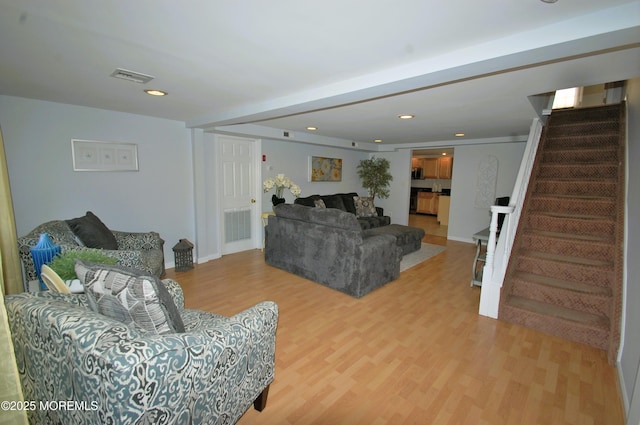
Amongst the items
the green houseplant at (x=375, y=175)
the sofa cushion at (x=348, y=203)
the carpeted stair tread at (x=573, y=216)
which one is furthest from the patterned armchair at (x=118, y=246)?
the green houseplant at (x=375, y=175)

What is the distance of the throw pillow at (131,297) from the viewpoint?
116 centimetres

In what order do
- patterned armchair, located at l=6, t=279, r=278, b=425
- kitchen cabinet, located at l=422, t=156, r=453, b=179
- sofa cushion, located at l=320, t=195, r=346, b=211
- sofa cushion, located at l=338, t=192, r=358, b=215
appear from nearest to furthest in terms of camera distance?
patterned armchair, located at l=6, t=279, r=278, b=425, sofa cushion, located at l=320, t=195, r=346, b=211, sofa cushion, located at l=338, t=192, r=358, b=215, kitchen cabinet, located at l=422, t=156, r=453, b=179

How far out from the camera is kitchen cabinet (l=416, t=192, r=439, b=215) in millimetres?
9523

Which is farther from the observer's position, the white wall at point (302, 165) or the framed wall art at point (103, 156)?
the white wall at point (302, 165)

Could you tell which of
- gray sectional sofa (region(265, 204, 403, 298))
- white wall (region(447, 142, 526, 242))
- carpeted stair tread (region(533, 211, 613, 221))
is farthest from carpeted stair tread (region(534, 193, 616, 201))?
white wall (region(447, 142, 526, 242))

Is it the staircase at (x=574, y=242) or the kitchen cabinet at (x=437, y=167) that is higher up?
the kitchen cabinet at (x=437, y=167)

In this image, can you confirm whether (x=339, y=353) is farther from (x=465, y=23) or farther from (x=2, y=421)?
(x=465, y=23)

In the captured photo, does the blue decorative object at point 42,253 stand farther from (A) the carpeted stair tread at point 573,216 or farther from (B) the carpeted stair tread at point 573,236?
(A) the carpeted stair tread at point 573,216

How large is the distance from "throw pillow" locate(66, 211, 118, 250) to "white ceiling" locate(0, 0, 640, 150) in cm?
125

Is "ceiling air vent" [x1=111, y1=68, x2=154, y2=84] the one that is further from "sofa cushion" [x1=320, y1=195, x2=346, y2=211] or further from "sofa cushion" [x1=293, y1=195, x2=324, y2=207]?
"sofa cushion" [x1=320, y1=195, x2=346, y2=211]

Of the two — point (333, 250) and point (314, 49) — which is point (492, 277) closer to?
point (333, 250)

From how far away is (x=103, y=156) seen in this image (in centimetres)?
348

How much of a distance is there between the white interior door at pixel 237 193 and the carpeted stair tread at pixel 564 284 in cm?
407

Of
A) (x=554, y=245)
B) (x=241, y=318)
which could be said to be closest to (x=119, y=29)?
(x=241, y=318)
